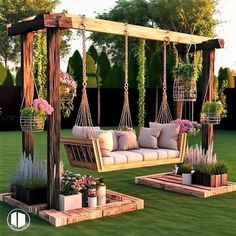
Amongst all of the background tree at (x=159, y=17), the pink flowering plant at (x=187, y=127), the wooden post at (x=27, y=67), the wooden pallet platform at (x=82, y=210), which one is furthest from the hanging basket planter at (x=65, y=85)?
the background tree at (x=159, y=17)

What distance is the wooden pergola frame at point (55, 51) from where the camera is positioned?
483 centimetres

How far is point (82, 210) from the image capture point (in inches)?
192

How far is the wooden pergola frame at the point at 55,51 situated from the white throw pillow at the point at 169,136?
46cm

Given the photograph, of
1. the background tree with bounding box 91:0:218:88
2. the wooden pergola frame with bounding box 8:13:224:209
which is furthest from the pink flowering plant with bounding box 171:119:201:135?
the background tree with bounding box 91:0:218:88

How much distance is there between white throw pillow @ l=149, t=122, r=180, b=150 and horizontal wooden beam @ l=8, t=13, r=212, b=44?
4.54ft

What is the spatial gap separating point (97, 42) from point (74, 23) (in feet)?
71.1

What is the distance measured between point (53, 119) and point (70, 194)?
0.89m

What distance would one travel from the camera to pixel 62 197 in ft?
16.0

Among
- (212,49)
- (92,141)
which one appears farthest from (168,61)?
(92,141)

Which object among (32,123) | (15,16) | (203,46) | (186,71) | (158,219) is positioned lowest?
(158,219)

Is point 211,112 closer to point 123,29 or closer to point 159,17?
point 123,29

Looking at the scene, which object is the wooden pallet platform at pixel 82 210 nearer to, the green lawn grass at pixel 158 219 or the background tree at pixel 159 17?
the green lawn grass at pixel 158 219

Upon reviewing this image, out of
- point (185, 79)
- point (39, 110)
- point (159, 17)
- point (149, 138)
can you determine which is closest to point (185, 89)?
point (185, 79)

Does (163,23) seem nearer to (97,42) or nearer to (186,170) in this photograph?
(97,42)
